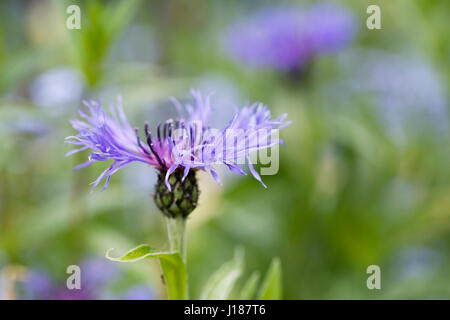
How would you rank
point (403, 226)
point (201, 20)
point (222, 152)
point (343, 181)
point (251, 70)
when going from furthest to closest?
1. point (201, 20)
2. point (251, 70)
3. point (343, 181)
4. point (403, 226)
5. point (222, 152)

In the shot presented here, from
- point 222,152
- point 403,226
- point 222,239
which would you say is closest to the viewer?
point 222,152

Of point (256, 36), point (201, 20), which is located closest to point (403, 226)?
point (256, 36)

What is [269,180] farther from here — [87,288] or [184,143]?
[184,143]

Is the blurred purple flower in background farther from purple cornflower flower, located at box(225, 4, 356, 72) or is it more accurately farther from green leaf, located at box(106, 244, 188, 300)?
purple cornflower flower, located at box(225, 4, 356, 72)

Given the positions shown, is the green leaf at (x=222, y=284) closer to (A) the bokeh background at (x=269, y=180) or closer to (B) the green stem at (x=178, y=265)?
(B) the green stem at (x=178, y=265)

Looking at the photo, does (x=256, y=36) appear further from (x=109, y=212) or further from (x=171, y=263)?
(x=171, y=263)

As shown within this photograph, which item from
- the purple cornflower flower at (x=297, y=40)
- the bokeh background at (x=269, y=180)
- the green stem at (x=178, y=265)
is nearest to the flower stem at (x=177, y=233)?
the green stem at (x=178, y=265)

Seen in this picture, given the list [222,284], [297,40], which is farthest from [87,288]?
[297,40]

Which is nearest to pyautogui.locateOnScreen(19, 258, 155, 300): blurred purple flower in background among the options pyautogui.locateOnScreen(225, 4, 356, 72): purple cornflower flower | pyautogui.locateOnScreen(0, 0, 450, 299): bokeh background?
pyautogui.locateOnScreen(0, 0, 450, 299): bokeh background
